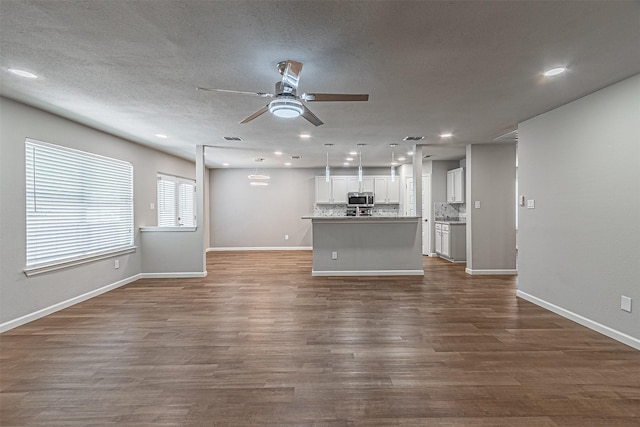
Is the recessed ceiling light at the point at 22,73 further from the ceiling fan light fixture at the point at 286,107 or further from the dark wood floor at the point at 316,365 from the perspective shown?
the dark wood floor at the point at 316,365

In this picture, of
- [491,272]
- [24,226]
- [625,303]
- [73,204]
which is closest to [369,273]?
[491,272]

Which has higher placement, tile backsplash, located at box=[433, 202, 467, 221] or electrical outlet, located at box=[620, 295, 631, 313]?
tile backsplash, located at box=[433, 202, 467, 221]

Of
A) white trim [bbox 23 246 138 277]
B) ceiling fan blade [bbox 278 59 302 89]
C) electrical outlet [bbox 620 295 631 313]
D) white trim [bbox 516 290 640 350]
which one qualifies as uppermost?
ceiling fan blade [bbox 278 59 302 89]

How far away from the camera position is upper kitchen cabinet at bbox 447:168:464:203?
6801mm

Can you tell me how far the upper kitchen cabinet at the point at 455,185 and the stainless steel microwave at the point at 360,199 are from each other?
2.07 m

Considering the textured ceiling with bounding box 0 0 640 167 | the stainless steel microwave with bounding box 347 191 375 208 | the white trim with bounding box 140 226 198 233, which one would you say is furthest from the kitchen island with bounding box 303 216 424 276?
the stainless steel microwave with bounding box 347 191 375 208

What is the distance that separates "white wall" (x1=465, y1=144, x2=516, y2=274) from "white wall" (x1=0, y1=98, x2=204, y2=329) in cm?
650

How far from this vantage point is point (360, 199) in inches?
327

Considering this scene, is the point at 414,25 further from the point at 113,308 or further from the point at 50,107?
the point at 113,308

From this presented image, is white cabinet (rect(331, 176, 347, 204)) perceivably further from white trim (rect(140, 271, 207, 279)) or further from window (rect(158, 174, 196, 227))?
white trim (rect(140, 271, 207, 279))

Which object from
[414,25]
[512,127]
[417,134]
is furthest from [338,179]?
[414,25]

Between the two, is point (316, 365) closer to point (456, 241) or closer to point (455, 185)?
point (456, 241)

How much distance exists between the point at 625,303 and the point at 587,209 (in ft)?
3.26

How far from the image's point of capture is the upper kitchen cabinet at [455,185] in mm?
6801
